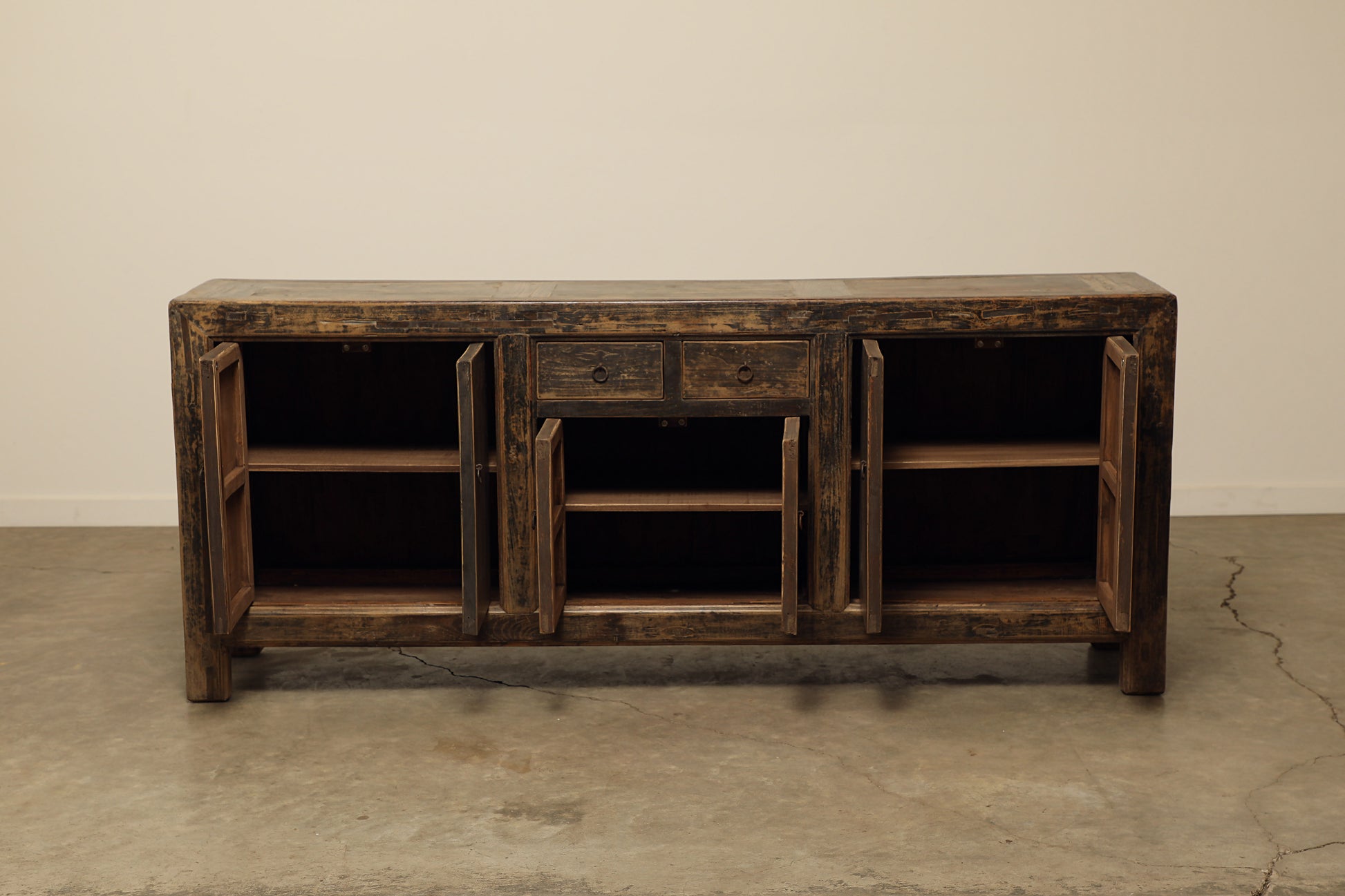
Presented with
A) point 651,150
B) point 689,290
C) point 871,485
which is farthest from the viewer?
point 651,150

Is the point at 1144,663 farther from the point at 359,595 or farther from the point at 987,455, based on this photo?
the point at 359,595

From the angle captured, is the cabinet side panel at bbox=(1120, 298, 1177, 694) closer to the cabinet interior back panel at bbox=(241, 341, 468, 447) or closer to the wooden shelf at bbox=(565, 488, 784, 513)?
the wooden shelf at bbox=(565, 488, 784, 513)

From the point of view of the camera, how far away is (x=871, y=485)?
10.9ft

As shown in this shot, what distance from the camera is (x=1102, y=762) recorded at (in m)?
3.14

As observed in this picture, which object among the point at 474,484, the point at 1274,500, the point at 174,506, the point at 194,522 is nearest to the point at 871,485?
the point at 474,484


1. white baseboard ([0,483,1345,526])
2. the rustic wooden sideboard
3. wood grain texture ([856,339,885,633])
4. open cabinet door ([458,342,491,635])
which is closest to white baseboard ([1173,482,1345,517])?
white baseboard ([0,483,1345,526])

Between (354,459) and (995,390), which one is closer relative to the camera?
(354,459)

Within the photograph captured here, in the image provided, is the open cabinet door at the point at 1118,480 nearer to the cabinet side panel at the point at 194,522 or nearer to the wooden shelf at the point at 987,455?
the wooden shelf at the point at 987,455

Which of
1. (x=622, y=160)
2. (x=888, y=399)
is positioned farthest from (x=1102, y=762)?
(x=622, y=160)

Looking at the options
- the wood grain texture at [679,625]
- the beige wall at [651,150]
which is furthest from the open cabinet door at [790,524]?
the beige wall at [651,150]

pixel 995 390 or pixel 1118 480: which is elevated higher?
pixel 995 390

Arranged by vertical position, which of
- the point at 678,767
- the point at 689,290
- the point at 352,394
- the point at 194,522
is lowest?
the point at 678,767

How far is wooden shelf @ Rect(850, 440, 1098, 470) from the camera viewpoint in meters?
3.48

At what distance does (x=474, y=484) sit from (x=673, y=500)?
497mm
